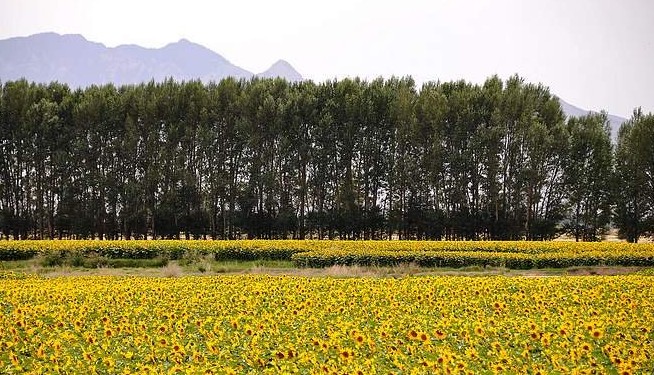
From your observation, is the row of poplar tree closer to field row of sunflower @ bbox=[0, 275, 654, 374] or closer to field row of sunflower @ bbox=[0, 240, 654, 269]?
field row of sunflower @ bbox=[0, 240, 654, 269]

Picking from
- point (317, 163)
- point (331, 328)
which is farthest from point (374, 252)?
point (317, 163)

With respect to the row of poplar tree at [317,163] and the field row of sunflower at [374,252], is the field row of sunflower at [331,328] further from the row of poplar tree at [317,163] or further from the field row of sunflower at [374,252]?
the row of poplar tree at [317,163]

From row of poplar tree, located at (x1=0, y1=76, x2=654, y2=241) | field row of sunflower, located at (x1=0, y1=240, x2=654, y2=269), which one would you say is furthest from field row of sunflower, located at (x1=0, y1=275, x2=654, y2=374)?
row of poplar tree, located at (x1=0, y1=76, x2=654, y2=241)

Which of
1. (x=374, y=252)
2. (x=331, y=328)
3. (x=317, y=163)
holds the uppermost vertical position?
(x=317, y=163)

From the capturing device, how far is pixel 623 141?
49.2 meters

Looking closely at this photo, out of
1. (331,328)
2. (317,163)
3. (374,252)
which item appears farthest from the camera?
(317,163)

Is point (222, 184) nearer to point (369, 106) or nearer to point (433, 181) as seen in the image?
point (369, 106)

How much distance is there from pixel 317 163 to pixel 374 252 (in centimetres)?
2224

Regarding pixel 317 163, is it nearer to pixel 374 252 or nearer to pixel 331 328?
pixel 374 252

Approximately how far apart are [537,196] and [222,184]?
25.0 meters

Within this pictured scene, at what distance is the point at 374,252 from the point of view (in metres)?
28.7

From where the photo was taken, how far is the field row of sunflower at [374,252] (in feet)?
90.5

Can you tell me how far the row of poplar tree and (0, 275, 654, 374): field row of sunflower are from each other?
108 feet

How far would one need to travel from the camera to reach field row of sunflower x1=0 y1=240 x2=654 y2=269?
90.5 feet
